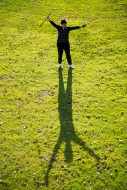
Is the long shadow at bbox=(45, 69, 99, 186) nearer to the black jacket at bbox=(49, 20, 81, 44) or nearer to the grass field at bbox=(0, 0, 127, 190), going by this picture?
the grass field at bbox=(0, 0, 127, 190)

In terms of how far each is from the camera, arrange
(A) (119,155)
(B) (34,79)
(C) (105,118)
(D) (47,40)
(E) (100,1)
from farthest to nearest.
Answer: (E) (100,1), (D) (47,40), (B) (34,79), (C) (105,118), (A) (119,155)

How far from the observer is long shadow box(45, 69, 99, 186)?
1165cm

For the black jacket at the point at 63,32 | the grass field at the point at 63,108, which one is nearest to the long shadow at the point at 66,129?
the grass field at the point at 63,108

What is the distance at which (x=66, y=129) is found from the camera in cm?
1292

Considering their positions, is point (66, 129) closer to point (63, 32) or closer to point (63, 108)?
point (63, 108)

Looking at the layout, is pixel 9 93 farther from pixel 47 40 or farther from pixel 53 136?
pixel 47 40

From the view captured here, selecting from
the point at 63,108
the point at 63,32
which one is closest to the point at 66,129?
the point at 63,108

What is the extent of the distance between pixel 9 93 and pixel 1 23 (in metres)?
10.6

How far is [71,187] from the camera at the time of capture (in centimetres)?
1045

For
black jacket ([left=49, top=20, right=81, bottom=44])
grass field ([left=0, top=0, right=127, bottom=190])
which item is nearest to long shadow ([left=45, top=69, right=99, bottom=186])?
grass field ([left=0, top=0, right=127, bottom=190])

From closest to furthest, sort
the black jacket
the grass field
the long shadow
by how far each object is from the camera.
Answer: the grass field → the long shadow → the black jacket

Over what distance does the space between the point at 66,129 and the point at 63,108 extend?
165 centimetres

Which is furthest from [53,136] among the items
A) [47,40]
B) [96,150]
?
[47,40]

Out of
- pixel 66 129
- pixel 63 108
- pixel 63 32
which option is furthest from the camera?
pixel 63 32
